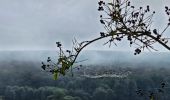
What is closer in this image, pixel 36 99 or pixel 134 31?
pixel 134 31

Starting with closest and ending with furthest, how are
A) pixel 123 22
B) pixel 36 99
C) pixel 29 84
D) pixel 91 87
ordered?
1. pixel 123 22
2. pixel 36 99
3. pixel 91 87
4. pixel 29 84

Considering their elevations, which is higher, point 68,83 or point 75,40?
point 68,83

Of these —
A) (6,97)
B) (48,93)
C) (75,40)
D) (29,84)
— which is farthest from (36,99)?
(75,40)

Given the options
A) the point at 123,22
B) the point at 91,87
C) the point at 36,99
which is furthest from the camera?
the point at 91,87

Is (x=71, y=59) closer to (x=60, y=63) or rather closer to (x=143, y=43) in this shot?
(x=60, y=63)

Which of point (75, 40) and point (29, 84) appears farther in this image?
point (29, 84)

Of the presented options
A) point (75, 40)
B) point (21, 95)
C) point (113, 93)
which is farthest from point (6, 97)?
point (75, 40)

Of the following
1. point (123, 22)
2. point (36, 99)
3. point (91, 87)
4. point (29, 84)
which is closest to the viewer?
point (123, 22)

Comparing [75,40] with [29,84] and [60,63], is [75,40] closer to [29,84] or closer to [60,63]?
[60,63]

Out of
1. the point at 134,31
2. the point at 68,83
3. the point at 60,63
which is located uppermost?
the point at 68,83
